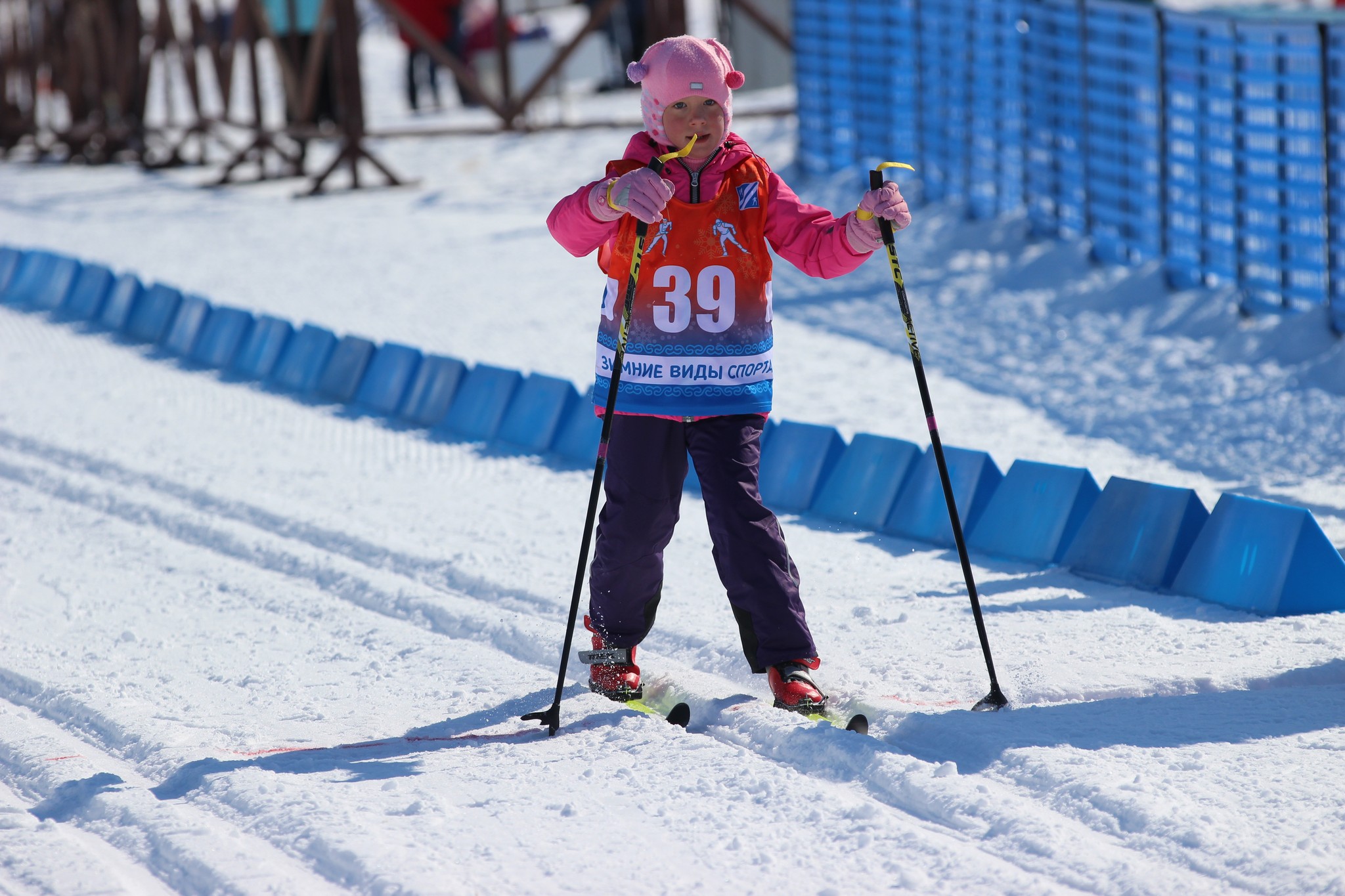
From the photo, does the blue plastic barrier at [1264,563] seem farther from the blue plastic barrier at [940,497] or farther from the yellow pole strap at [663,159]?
the yellow pole strap at [663,159]

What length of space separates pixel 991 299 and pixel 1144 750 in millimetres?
5983

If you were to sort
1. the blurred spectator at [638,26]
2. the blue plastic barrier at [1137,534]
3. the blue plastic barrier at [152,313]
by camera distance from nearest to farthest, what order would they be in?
1. the blue plastic barrier at [1137,534]
2. the blue plastic barrier at [152,313]
3. the blurred spectator at [638,26]

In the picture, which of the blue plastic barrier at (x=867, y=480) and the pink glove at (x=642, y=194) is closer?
the pink glove at (x=642, y=194)

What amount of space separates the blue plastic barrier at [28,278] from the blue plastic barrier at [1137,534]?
26.3ft

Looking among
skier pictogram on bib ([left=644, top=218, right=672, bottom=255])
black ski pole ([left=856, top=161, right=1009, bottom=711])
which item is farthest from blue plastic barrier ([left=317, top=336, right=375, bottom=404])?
black ski pole ([left=856, top=161, right=1009, bottom=711])

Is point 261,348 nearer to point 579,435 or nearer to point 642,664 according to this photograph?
point 579,435

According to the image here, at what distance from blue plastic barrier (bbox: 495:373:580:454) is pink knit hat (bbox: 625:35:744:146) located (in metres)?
2.99

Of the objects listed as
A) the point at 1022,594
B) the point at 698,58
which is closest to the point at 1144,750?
the point at 1022,594

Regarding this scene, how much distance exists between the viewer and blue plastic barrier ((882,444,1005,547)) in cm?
522

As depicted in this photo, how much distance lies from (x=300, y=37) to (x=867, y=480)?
13478mm

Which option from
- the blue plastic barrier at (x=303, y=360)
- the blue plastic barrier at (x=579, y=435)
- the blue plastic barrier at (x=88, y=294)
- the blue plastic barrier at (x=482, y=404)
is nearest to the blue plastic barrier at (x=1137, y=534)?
the blue plastic barrier at (x=579, y=435)

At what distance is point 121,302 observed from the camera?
385 inches

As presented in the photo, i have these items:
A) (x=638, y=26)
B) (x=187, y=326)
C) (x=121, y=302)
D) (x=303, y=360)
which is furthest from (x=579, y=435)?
(x=638, y=26)

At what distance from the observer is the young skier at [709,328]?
3.65 meters
